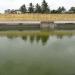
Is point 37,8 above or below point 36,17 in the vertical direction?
above

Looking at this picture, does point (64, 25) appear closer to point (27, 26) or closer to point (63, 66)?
point (27, 26)

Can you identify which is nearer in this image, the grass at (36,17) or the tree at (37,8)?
the grass at (36,17)

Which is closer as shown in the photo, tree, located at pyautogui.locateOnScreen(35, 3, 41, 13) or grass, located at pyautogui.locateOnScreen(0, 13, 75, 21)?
grass, located at pyautogui.locateOnScreen(0, 13, 75, 21)

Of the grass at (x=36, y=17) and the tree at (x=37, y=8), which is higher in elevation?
the tree at (x=37, y=8)

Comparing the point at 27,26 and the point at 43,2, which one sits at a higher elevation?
the point at 43,2

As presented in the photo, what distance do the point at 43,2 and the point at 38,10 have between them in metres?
2.36

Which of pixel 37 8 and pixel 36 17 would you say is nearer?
pixel 36 17

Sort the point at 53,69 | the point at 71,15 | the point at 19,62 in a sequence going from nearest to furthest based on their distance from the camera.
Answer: the point at 53,69 < the point at 19,62 < the point at 71,15

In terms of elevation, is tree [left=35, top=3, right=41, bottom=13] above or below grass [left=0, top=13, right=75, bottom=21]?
above

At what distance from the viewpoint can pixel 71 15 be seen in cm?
4291

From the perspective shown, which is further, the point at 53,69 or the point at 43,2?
the point at 43,2

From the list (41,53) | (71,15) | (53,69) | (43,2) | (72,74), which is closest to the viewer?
(72,74)

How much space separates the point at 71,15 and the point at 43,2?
10.9 metres

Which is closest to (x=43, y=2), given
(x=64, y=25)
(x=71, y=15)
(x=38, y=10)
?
(x=38, y=10)
